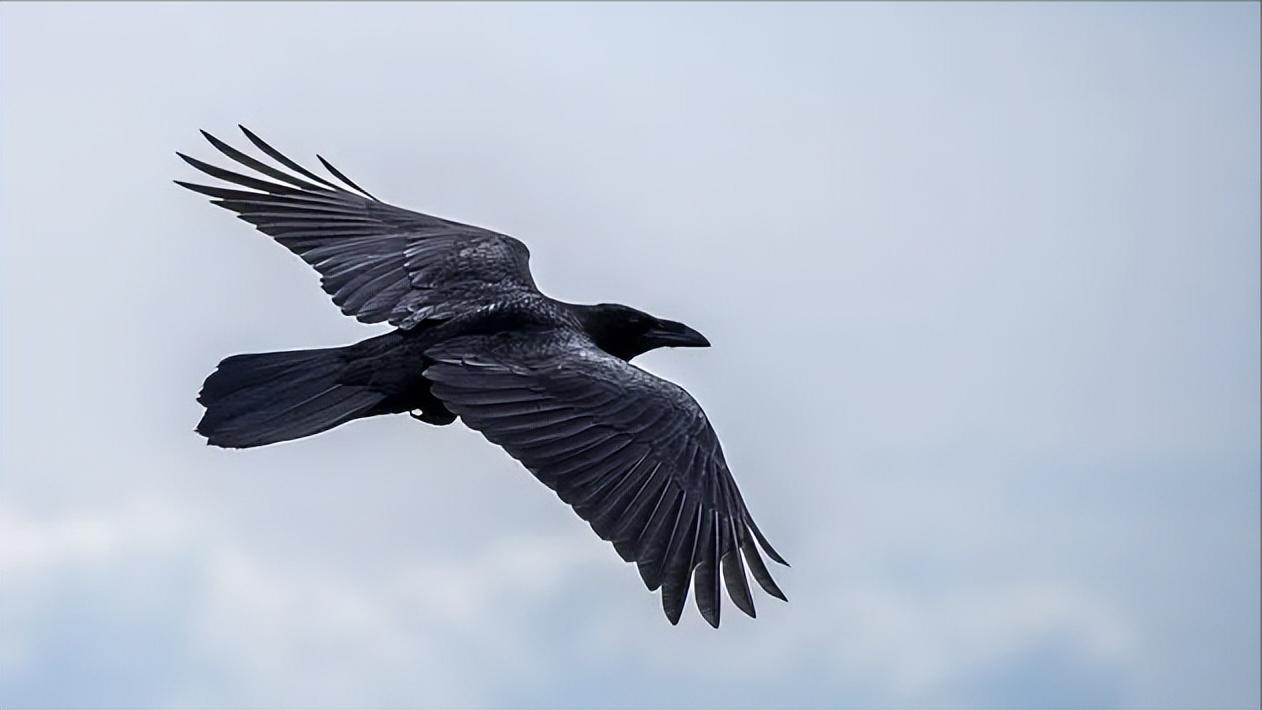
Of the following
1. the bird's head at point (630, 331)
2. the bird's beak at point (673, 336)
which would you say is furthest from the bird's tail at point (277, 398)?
the bird's beak at point (673, 336)

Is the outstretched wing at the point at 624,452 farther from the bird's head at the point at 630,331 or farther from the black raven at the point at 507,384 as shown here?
the bird's head at the point at 630,331

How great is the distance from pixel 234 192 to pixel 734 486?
14.1ft

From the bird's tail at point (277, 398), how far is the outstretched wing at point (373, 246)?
0.72 metres

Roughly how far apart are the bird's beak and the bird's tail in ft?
6.91

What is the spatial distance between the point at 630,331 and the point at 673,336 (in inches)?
12.6

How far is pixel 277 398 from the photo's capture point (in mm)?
10445

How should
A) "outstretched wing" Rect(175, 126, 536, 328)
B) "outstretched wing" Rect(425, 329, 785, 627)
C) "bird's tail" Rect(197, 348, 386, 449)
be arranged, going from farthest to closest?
1. "outstretched wing" Rect(175, 126, 536, 328)
2. "bird's tail" Rect(197, 348, 386, 449)
3. "outstretched wing" Rect(425, 329, 785, 627)

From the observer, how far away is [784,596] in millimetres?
9492

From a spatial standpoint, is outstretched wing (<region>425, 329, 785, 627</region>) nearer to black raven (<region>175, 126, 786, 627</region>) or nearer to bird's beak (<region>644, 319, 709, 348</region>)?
black raven (<region>175, 126, 786, 627</region>)

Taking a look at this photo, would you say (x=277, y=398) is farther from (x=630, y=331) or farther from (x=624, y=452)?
(x=630, y=331)

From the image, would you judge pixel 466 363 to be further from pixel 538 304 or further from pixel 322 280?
pixel 322 280

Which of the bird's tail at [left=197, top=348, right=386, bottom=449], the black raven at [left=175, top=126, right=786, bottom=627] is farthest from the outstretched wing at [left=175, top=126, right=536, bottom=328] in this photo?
the bird's tail at [left=197, top=348, right=386, bottom=449]

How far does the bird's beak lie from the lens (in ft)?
39.1

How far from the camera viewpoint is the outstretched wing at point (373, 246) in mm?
11500
